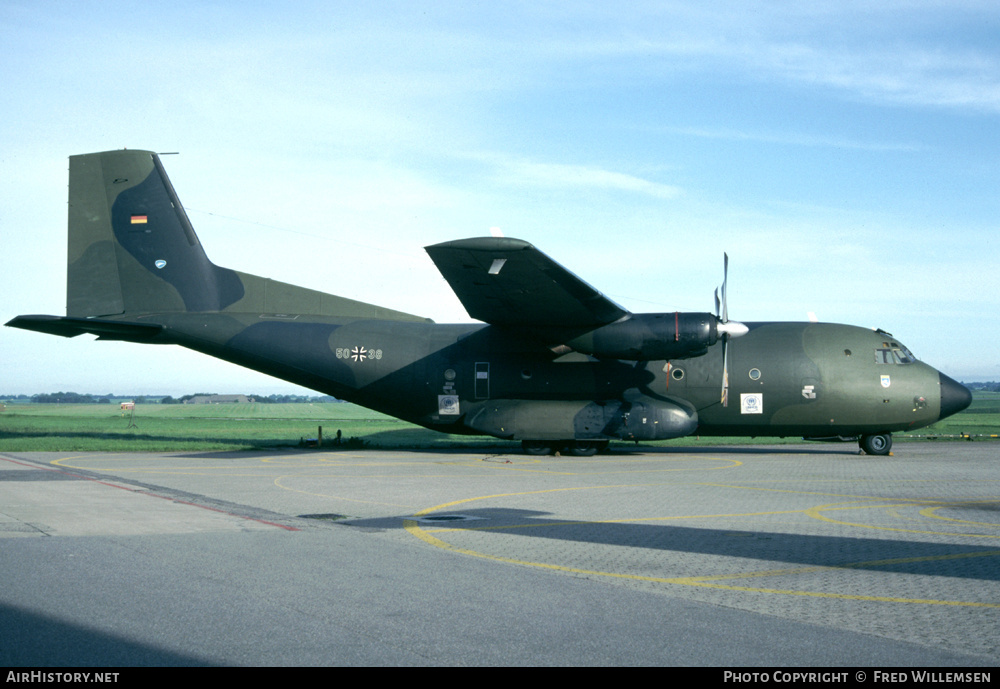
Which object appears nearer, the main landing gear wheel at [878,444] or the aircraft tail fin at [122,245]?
the main landing gear wheel at [878,444]

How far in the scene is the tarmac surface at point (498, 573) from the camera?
219 inches

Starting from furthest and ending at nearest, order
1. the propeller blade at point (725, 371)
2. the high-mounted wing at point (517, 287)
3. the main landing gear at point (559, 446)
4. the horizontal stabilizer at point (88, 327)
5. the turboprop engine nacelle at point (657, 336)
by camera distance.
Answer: the main landing gear at point (559, 446), the horizontal stabilizer at point (88, 327), the propeller blade at point (725, 371), the turboprop engine nacelle at point (657, 336), the high-mounted wing at point (517, 287)

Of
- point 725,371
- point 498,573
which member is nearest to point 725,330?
point 725,371

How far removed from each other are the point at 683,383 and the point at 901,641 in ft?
66.9

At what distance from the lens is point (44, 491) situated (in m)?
15.3

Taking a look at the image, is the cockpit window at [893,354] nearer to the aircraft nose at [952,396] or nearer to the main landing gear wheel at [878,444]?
the aircraft nose at [952,396]

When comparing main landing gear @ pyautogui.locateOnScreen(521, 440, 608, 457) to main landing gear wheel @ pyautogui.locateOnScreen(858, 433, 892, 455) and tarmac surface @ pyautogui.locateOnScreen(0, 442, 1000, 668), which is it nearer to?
main landing gear wheel @ pyautogui.locateOnScreen(858, 433, 892, 455)

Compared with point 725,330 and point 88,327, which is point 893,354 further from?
point 88,327

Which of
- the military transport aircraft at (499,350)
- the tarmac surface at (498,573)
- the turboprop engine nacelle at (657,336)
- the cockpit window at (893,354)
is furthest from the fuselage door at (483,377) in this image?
the cockpit window at (893,354)

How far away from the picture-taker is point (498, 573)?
26.9ft

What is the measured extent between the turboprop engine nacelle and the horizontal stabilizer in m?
15.0

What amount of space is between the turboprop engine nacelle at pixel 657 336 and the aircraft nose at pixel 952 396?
7827 mm

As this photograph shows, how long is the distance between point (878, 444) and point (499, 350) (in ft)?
43.4
